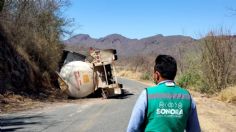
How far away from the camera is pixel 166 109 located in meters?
4.86

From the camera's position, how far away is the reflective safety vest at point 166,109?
488 cm

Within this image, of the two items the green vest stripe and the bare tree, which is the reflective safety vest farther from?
the bare tree

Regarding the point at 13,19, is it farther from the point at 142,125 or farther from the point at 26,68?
the point at 142,125

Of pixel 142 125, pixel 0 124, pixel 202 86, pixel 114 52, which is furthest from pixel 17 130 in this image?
pixel 202 86

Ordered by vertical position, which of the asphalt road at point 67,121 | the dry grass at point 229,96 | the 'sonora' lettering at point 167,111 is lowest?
the dry grass at point 229,96

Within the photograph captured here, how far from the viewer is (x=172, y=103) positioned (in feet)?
16.1

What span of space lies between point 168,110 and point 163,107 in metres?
0.05

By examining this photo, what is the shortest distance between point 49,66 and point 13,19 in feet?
14.6

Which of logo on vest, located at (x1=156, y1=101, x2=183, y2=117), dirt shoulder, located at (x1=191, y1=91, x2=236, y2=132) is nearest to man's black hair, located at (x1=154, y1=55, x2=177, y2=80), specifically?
logo on vest, located at (x1=156, y1=101, x2=183, y2=117)

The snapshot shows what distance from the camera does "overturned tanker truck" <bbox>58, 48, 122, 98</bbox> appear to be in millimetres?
32469

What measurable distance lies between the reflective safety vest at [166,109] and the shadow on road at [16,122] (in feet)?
36.2

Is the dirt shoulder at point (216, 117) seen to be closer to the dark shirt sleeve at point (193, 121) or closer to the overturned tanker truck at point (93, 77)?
the overturned tanker truck at point (93, 77)

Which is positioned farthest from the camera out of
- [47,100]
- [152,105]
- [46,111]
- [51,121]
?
[47,100]

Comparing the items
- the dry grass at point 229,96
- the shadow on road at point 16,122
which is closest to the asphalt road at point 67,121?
the shadow on road at point 16,122
